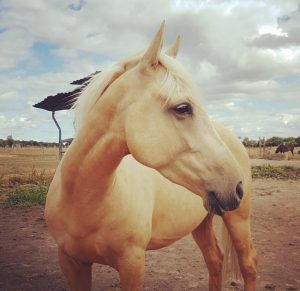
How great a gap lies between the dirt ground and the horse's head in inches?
104

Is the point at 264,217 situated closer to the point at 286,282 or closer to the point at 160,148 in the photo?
the point at 286,282

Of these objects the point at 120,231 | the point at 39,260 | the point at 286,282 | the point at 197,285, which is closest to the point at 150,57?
the point at 120,231

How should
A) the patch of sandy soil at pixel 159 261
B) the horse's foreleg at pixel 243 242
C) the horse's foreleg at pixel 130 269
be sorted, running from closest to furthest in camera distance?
1. the horse's foreleg at pixel 130 269
2. the horse's foreleg at pixel 243 242
3. the patch of sandy soil at pixel 159 261

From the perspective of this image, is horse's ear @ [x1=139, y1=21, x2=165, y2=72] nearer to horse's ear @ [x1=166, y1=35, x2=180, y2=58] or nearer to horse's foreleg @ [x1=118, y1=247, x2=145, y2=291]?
horse's ear @ [x1=166, y1=35, x2=180, y2=58]

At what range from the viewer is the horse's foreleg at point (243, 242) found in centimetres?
343

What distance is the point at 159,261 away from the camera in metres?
4.93

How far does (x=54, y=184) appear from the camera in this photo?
8.51ft

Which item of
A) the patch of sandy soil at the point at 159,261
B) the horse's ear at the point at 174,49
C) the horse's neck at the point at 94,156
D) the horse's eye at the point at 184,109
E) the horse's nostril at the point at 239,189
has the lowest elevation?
the patch of sandy soil at the point at 159,261

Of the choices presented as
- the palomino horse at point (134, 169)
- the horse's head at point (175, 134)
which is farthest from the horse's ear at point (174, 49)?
the horse's head at point (175, 134)

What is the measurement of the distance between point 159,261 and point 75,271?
258cm

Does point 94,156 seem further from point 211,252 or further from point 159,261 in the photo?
point 159,261

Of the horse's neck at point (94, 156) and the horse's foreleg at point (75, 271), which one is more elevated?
the horse's neck at point (94, 156)

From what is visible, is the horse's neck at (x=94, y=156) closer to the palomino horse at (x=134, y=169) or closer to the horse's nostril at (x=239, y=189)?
the palomino horse at (x=134, y=169)

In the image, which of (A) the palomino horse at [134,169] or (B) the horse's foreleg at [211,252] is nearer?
(A) the palomino horse at [134,169]
